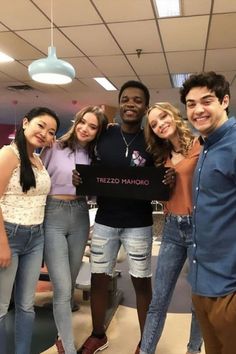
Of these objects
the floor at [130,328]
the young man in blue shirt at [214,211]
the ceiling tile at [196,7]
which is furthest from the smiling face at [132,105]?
the ceiling tile at [196,7]

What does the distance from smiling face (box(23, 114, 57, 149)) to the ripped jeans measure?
2.17ft

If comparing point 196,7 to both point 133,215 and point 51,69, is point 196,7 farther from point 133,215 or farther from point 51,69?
point 133,215

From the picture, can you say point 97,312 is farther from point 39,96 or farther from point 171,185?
point 39,96

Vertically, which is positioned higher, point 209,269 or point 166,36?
point 166,36

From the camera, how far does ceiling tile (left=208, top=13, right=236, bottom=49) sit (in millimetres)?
4020

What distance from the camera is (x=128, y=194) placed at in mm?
2066

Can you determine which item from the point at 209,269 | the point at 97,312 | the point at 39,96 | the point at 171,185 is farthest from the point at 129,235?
the point at 39,96

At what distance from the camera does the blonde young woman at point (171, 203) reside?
1959mm

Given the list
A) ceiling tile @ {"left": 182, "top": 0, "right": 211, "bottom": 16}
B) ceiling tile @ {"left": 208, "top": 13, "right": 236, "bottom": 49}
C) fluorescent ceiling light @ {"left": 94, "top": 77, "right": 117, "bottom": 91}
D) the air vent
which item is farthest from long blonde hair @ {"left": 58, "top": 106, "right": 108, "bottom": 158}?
the air vent

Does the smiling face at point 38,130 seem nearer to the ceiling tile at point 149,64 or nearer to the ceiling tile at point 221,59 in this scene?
the ceiling tile at point 149,64

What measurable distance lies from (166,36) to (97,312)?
359 centimetres

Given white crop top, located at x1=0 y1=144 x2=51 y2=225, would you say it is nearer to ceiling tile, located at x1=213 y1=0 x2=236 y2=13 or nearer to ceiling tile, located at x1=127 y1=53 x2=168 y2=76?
ceiling tile, located at x1=213 y1=0 x2=236 y2=13

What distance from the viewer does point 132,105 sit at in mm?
2250

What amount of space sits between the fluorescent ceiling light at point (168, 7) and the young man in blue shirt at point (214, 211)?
101 inches
